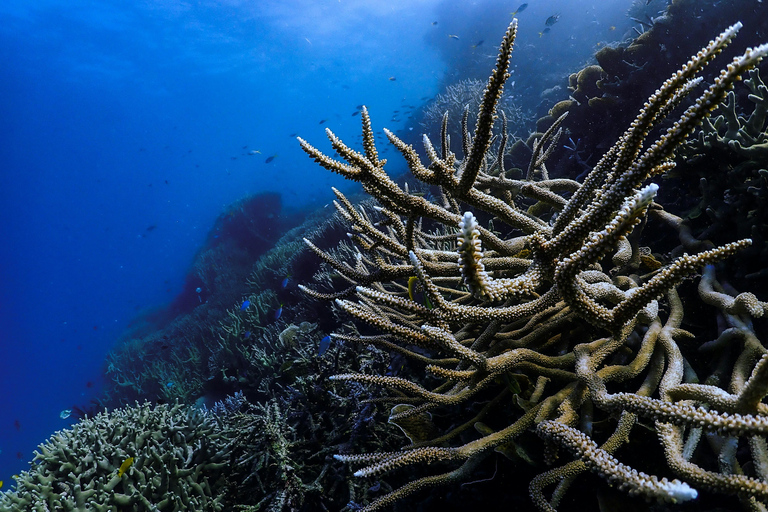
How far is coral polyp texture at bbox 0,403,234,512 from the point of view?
2.79m

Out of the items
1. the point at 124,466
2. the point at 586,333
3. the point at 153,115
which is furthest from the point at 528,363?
the point at 153,115

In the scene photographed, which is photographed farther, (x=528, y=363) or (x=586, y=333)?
(x=586, y=333)

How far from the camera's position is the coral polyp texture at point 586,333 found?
0.98 metres

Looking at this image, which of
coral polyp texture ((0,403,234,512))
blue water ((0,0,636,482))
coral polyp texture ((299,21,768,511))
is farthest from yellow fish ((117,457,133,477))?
blue water ((0,0,636,482))

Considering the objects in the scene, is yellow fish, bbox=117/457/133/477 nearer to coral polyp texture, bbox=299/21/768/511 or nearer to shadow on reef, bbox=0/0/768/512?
shadow on reef, bbox=0/0/768/512

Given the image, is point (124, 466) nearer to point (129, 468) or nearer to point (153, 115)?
point (129, 468)

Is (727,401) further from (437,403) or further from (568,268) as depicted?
(437,403)

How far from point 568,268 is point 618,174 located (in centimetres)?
47

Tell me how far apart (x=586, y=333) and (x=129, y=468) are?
12.9ft

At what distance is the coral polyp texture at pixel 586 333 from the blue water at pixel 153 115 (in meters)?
13.2

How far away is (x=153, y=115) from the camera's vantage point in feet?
227

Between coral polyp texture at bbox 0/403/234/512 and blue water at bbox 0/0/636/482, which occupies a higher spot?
blue water at bbox 0/0/636/482

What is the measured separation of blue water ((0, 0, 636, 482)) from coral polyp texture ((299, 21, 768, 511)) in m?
13.2

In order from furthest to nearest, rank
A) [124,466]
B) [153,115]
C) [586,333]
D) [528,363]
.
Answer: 1. [153,115]
2. [124,466]
3. [586,333]
4. [528,363]
